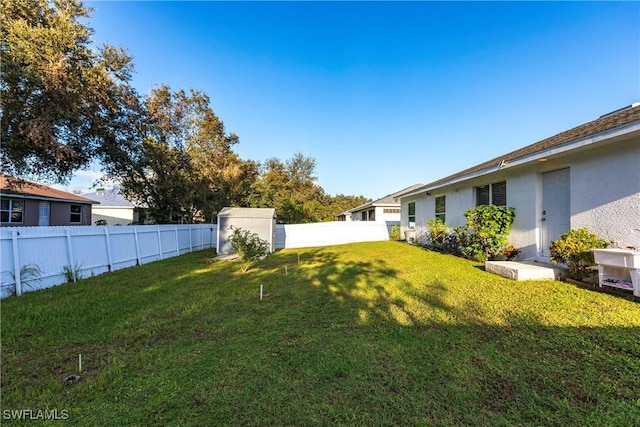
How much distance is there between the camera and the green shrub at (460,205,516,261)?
7805 millimetres

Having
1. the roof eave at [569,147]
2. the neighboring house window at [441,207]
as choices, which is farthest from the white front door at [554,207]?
the neighboring house window at [441,207]

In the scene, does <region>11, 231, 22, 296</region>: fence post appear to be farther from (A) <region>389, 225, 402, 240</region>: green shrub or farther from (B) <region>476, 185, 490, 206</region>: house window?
(A) <region>389, 225, 402, 240</region>: green shrub

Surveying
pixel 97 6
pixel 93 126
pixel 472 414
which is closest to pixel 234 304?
pixel 472 414

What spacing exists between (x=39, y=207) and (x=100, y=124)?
11.2 m

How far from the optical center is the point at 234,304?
16.3 ft

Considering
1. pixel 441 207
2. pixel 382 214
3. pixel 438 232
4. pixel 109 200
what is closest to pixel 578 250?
pixel 438 232

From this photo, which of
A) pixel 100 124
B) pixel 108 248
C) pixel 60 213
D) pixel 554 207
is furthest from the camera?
pixel 60 213

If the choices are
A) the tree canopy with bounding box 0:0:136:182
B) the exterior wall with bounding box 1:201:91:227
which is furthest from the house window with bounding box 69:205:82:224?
the tree canopy with bounding box 0:0:136:182

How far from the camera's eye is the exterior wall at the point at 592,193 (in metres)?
4.98

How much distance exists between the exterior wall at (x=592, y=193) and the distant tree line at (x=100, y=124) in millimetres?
13332

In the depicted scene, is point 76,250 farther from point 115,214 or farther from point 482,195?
point 115,214

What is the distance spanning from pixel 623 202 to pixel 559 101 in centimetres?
798

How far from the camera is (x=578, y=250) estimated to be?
5.34m
